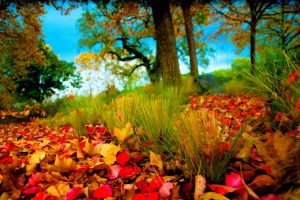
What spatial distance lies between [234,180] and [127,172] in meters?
0.59

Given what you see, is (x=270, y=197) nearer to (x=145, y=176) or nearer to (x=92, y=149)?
(x=145, y=176)

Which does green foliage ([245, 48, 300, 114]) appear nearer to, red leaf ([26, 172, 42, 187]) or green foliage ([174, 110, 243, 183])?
green foliage ([174, 110, 243, 183])

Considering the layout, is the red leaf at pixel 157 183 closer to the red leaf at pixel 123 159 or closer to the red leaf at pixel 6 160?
the red leaf at pixel 123 159

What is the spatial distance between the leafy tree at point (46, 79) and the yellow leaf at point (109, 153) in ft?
45.2

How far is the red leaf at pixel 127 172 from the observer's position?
1.47m

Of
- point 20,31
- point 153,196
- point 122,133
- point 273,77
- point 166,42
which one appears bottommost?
point 153,196

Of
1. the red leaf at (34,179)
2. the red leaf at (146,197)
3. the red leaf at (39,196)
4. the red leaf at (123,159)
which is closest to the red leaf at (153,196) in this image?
the red leaf at (146,197)

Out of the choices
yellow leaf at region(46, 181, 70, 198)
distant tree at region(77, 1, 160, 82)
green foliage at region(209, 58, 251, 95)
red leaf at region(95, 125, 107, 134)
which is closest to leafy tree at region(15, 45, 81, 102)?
distant tree at region(77, 1, 160, 82)

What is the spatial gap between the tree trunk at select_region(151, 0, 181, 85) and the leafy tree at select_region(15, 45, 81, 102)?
9.55 m

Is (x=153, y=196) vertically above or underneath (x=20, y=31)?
underneath

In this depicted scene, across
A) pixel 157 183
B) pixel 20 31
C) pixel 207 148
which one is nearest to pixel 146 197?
pixel 157 183

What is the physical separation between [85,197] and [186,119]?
2.08 ft

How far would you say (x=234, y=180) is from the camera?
1.15 meters

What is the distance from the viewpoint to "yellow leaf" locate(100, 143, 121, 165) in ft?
5.24
